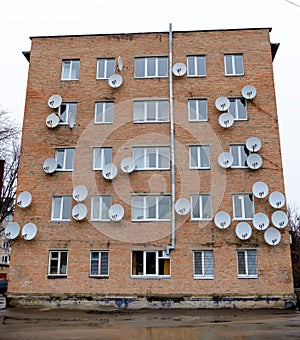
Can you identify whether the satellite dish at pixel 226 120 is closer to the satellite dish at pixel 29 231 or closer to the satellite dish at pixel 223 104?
the satellite dish at pixel 223 104

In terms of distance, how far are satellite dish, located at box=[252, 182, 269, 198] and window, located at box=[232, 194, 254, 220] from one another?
2.25 feet

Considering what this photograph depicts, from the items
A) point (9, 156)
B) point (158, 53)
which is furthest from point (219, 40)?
point (9, 156)

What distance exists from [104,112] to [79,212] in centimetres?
570

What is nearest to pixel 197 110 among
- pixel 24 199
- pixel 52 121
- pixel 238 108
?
pixel 238 108

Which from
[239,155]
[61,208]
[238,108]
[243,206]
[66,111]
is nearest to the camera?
[243,206]

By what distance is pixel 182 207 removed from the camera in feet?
61.8

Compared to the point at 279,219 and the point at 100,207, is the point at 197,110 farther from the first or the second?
the point at 100,207

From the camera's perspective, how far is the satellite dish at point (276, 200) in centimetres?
1862

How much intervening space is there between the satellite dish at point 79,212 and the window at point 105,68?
748 centimetres

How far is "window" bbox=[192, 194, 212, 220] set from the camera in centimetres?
1934

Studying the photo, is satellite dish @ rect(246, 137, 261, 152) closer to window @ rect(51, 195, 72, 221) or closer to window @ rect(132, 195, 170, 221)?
window @ rect(132, 195, 170, 221)

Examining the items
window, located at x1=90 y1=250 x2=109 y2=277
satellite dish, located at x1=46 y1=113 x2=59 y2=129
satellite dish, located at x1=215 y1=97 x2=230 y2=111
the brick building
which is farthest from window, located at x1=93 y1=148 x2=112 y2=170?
satellite dish, located at x1=215 y1=97 x2=230 y2=111

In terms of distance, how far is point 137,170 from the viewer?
65.9 ft

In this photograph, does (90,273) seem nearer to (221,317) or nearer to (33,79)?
(221,317)
